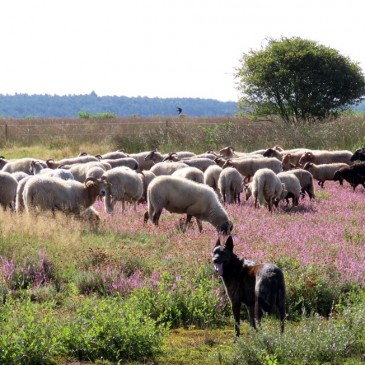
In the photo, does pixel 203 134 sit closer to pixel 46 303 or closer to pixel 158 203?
pixel 158 203

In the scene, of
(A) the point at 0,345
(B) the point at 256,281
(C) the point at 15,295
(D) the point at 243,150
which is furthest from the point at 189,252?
(D) the point at 243,150

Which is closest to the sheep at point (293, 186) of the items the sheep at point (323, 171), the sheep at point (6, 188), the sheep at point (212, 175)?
the sheep at point (212, 175)

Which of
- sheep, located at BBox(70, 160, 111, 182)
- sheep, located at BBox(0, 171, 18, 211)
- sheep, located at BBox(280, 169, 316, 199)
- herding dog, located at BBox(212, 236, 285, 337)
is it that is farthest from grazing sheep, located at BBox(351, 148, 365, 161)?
herding dog, located at BBox(212, 236, 285, 337)

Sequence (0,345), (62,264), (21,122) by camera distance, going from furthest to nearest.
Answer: (21,122) → (62,264) → (0,345)

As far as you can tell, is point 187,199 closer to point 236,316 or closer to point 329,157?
point 236,316

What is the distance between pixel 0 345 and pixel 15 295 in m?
2.96

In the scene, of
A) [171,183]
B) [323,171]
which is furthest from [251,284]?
[323,171]

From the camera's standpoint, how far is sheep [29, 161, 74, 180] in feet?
65.8

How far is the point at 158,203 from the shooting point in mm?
16203

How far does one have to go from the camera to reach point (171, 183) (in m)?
16.1

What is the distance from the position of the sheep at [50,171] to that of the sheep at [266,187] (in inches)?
212

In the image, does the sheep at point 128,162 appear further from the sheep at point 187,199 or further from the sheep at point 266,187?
the sheep at point 187,199

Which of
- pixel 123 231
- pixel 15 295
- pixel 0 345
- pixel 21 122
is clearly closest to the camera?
pixel 0 345

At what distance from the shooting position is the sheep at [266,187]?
19.6m
